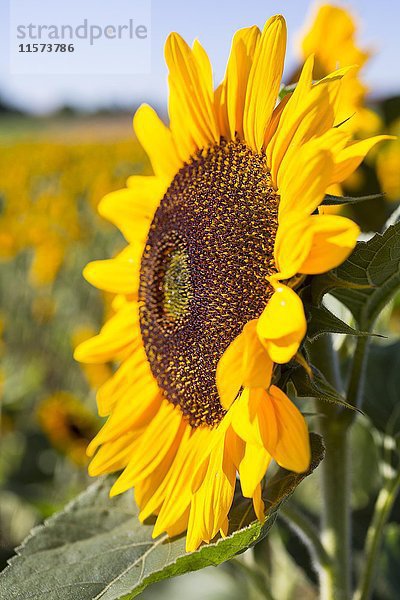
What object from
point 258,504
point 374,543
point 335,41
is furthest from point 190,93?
point 335,41

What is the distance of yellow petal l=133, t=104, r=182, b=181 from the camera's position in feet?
2.78

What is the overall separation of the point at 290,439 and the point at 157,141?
14.8 inches

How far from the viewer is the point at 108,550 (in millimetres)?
789

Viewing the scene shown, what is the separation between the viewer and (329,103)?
63 cm

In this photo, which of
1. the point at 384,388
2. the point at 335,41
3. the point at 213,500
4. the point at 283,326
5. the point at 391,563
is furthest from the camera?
the point at 335,41

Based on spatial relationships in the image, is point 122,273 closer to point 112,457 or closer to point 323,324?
point 112,457

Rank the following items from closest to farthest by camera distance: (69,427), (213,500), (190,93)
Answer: (213,500) → (190,93) → (69,427)

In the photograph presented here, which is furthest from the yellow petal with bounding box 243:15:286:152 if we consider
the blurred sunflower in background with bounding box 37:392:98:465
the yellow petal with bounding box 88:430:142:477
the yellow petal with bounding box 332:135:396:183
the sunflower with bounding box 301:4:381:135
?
the blurred sunflower in background with bounding box 37:392:98:465

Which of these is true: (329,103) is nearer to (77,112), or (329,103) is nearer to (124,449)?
(124,449)

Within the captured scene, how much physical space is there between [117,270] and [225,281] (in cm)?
23

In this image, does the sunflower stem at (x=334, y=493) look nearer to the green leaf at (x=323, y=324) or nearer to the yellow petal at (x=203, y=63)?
the green leaf at (x=323, y=324)

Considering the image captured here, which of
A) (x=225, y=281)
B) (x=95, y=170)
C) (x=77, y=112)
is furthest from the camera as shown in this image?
(x=77, y=112)

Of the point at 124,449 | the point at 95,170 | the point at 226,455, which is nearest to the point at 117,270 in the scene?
the point at 124,449

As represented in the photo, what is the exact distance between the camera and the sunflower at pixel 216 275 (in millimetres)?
594
